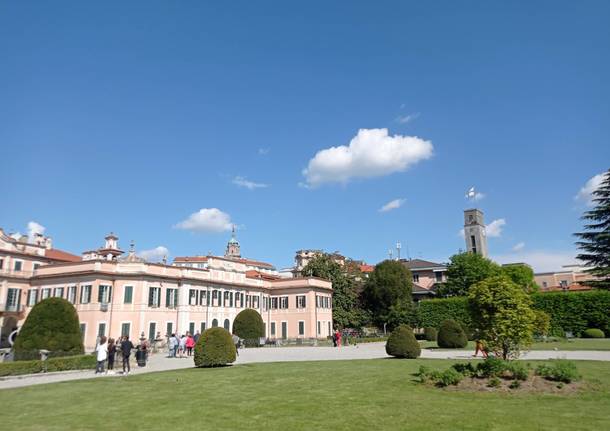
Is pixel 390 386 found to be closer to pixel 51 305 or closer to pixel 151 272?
pixel 51 305

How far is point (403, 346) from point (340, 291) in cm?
3940

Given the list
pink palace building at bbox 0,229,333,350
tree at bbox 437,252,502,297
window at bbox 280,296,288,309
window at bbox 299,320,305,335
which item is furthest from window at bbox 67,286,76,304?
tree at bbox 437,252,502,297

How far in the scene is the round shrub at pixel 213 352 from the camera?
21000mm

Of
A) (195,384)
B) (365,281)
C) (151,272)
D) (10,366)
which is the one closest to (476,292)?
(195,384)

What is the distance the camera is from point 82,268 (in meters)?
42.3

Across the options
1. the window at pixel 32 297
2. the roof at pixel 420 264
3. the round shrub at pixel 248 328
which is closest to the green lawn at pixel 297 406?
the round shrub at pixel 248 328

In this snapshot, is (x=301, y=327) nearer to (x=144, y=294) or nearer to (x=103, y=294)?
(x=144, y=294)

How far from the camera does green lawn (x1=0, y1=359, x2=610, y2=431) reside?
907 cm

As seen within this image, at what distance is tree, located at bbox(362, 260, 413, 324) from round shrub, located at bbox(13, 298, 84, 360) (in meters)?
41.5

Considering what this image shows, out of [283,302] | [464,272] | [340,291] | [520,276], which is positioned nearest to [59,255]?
[283,302]

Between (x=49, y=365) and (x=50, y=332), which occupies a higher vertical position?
(x=50, y=332)

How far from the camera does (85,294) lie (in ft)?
136

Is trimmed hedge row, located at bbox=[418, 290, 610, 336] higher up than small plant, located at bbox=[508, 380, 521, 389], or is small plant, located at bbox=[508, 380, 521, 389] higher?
trimmed hedge row, located at bbox=[418, 290, 610, 336]

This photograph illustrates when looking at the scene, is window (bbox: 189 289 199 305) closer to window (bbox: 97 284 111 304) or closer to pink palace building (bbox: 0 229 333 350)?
pink palace building (bbox: 0 229 333 350)
